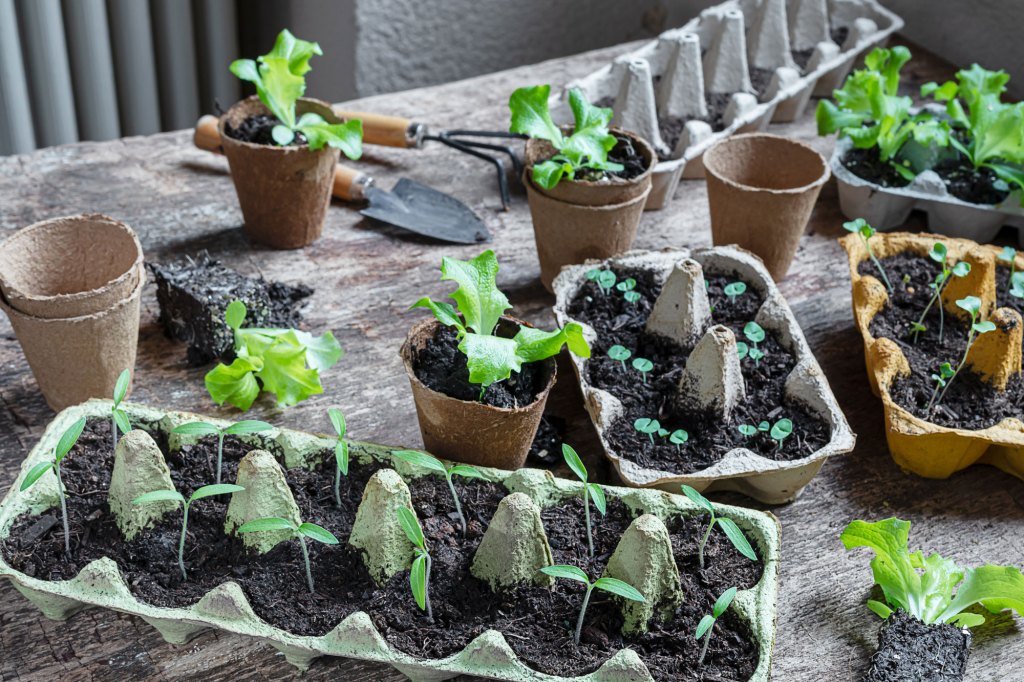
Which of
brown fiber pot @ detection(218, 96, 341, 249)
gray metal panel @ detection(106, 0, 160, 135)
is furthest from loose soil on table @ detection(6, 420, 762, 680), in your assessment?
gray metal panel @ detection(106, 0, 160, 135)

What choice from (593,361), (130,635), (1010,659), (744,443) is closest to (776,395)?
(744,443)

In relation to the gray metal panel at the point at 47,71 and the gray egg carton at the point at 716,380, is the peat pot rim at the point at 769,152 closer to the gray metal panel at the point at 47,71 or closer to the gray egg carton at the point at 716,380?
the gray egg carton at the point at 716,380

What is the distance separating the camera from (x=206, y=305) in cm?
114

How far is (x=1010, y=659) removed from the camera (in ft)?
→ 2.97

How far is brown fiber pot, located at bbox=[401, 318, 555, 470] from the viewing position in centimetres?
96

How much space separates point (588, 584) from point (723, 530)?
0.16m

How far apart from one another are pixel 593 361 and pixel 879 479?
34cm

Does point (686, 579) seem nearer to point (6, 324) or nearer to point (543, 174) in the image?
point (543, 174)

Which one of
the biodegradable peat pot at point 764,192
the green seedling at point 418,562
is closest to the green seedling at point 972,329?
the biodegradable peat pot at point 764,192

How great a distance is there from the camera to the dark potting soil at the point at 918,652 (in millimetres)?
868

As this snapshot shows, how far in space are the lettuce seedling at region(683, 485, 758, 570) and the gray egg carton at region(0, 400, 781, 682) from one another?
15 millimetres

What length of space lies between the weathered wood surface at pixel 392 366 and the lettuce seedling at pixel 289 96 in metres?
0.18

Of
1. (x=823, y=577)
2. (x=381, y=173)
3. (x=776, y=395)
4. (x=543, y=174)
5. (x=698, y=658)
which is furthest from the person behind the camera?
(x=381, y=173)

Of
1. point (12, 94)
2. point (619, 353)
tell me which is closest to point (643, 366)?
point (619, 353)
